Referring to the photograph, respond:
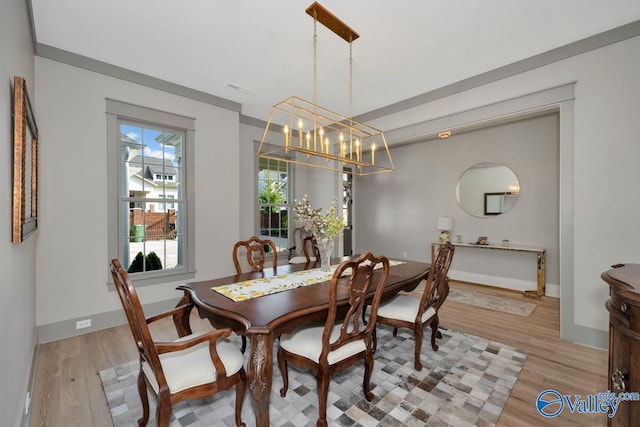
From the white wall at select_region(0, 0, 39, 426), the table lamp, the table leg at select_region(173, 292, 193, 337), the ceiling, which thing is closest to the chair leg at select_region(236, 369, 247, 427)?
the table leg at select_region(173, 292, 193, 337)

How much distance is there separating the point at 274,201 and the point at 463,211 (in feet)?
11.6

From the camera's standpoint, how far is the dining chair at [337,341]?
164 centimetres

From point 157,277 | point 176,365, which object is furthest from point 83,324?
point 176,365

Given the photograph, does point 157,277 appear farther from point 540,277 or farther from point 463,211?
point 540,277

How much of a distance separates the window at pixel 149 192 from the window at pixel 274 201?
4.89ft

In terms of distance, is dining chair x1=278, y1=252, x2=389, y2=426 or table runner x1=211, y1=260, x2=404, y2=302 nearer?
dining chair x1=278, y1=252, x2=389, y2=426

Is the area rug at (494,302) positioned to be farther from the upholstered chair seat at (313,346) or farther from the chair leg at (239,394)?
the chair leg at (239,394)

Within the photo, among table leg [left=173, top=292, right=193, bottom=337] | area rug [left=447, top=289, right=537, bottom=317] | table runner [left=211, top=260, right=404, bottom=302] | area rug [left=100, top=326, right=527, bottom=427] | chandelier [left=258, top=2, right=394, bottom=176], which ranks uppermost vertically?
chandelier [left=258, top=2, right=394, bottom=176]

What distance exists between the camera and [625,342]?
46.7 inches

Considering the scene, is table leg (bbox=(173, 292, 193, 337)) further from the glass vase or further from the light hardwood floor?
the glass vase

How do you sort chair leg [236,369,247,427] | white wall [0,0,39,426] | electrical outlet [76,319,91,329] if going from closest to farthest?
white wall [0,0,39,426] < chair leg [236,369,247,427] < electrical outlet [76,319,91,329]

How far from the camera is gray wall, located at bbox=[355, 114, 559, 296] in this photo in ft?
14.2

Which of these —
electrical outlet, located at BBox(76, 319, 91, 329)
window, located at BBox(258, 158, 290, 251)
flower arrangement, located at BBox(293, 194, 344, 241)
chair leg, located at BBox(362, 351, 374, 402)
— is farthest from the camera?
window, located at BBox(258, 158, 290, 251)

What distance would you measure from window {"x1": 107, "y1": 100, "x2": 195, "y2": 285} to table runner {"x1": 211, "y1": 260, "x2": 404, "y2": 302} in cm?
193
